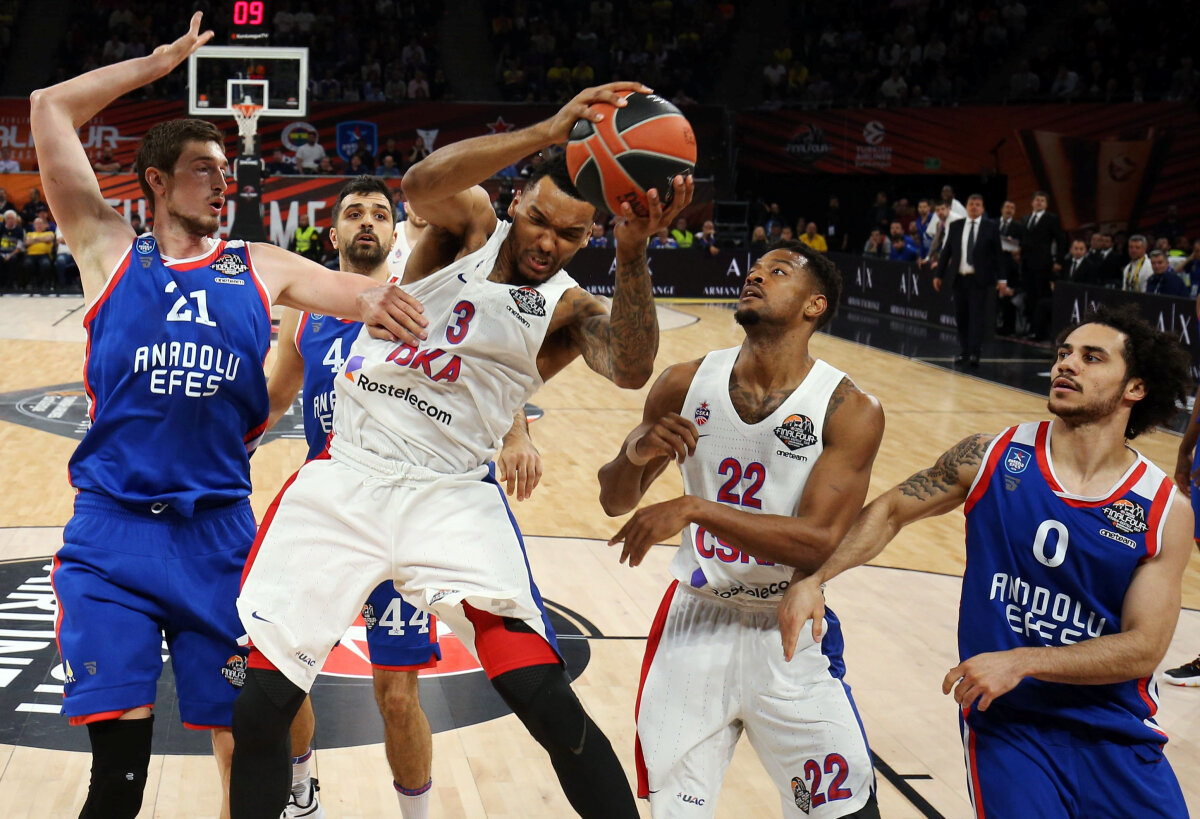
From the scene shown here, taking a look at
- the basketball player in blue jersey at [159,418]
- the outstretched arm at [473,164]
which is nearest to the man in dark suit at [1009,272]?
the outstretched arm at [473,164]

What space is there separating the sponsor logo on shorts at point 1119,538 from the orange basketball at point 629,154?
1.47 metres

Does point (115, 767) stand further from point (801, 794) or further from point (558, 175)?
point (558, 175)

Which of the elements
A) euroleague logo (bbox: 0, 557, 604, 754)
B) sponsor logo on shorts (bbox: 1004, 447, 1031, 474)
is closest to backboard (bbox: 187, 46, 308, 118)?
euroleague logo (bbox: 0, 557, 604, 754)

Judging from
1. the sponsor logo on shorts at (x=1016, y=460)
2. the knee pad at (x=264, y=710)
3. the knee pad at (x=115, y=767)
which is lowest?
the knee pad at (x=115, y=767)

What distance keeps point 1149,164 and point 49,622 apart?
2058 cm

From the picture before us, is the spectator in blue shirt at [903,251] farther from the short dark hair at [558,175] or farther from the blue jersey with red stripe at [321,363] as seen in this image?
the short dark hair at [558,175]

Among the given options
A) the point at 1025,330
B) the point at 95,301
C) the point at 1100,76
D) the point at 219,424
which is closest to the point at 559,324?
the point at 219,424

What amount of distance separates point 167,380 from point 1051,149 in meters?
21.7

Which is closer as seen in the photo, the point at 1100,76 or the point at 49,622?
the point at 49,622

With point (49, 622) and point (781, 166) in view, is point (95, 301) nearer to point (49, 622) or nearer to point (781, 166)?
point (49, 622)

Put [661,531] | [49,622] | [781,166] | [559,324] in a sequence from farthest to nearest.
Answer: [781,166] → [49,622] → [559,324] → [661,531]

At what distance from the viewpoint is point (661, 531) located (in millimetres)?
3197

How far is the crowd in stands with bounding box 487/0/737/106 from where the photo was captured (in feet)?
89.8

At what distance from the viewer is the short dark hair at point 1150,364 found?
3500 mm
